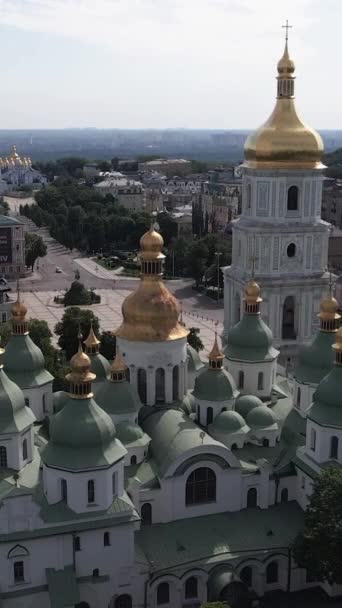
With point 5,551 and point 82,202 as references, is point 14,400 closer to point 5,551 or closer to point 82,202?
point 5,551

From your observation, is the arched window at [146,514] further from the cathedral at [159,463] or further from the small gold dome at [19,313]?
the small gold dome at [19,313]

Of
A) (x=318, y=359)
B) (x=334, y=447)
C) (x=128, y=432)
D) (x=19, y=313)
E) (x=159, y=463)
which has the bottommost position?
(x=159, y=463)

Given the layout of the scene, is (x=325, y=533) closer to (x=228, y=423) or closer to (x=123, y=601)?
(x=228, y=423)

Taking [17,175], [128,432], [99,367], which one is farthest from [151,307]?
[17,175]

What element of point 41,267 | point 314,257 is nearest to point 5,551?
point 314,257

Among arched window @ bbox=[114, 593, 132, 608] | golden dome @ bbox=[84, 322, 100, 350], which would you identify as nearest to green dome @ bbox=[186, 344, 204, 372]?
golden dome @ bbox=[84, 322, 100, 350]

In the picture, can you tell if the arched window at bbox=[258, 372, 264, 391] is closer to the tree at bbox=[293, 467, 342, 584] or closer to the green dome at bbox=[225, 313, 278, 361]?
the green dome at bbox=[225, 313, 278, 361]
